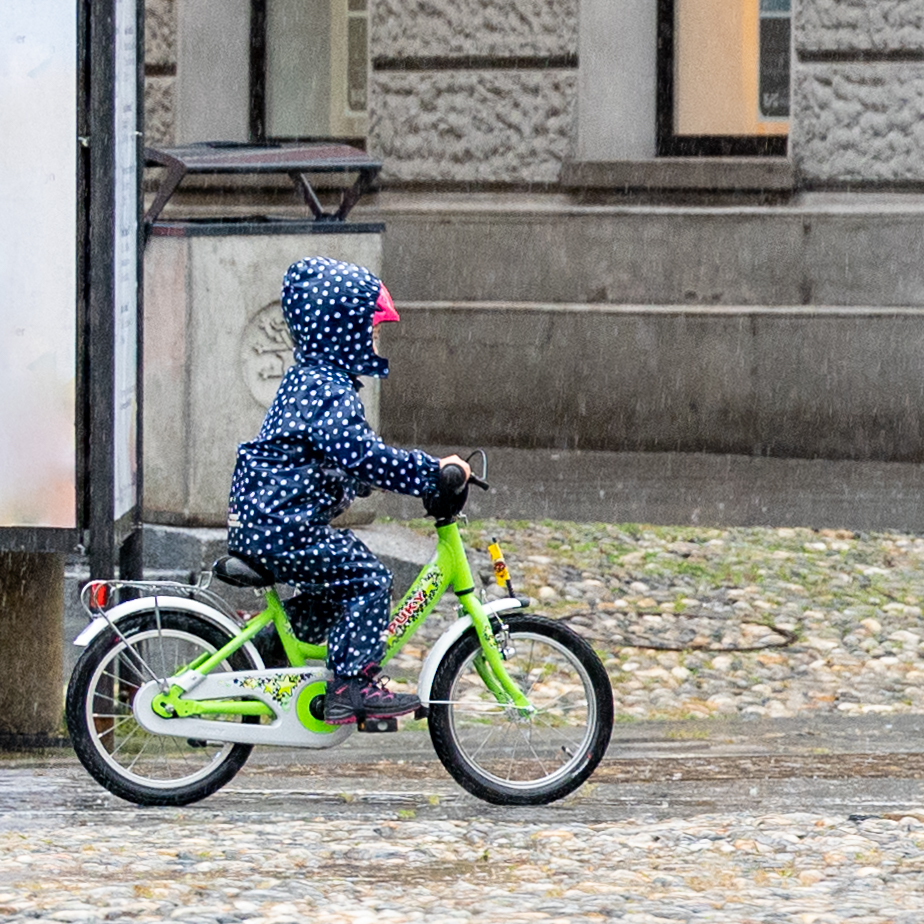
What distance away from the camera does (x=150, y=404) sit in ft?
26.8

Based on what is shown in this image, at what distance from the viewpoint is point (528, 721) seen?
209 inches

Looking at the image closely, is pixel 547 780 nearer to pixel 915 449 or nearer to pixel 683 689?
pixel 683 689

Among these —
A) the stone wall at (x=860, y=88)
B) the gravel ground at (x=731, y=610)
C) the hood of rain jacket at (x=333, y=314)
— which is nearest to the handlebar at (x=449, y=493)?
the hood of rain jacket at (x=333, y=314)

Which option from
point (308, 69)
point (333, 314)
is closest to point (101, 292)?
point (333, 314)

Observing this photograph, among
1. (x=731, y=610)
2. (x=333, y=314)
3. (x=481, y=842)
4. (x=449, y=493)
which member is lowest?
(x=731, y=610)

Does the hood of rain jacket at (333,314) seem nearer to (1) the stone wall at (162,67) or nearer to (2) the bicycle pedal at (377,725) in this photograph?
(2) the bicycle pedal at (377,725)

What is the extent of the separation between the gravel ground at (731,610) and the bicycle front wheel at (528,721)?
1.38 meters

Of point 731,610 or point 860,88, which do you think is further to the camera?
point 860,88

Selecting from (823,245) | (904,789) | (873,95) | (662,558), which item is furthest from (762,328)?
(904,789)

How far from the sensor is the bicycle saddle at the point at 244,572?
5148 millimetres

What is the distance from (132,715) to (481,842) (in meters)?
1.04

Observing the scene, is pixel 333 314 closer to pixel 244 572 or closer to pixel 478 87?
pixel 244 572

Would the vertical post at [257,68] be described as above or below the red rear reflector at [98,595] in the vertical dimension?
above

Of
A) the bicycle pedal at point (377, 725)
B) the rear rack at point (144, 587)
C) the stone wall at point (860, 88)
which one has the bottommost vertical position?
the bicycle pedal at point (377, 725)
